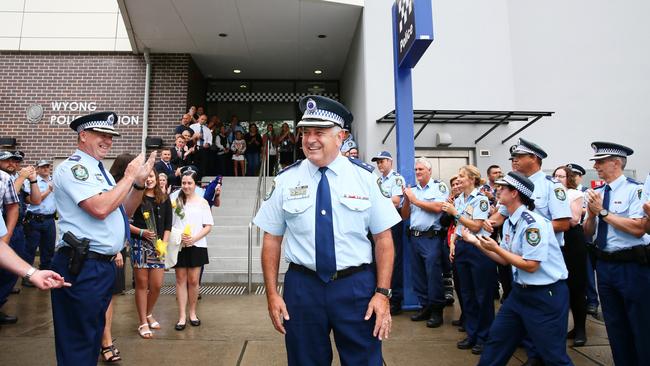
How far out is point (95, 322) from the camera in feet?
8.70

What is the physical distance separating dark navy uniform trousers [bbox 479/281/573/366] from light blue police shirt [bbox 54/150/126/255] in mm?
2710

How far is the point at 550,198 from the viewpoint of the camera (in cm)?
350

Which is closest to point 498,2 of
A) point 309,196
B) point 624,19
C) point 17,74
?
point 624,19

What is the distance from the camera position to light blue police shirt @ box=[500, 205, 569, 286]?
9.20ft

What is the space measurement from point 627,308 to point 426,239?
2.21m

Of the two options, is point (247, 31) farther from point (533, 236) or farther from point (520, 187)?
point (533, 236)

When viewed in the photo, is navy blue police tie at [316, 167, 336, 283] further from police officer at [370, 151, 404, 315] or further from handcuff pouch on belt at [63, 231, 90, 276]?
police officer at [370, 151, 404, 315]

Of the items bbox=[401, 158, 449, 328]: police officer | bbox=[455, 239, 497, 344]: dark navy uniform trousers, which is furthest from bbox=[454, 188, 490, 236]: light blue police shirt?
bbox=[401, 158, 449, 328]: police officer

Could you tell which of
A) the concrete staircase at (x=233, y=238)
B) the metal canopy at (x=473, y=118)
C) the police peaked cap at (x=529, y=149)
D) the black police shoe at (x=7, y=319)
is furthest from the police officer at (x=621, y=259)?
the black police shoe at (x=7, y=319)

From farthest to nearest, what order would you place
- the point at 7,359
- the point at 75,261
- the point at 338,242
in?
the point at 7,359
the point at 75,261
the point at 338,242

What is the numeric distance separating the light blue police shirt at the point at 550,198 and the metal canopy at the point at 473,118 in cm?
444

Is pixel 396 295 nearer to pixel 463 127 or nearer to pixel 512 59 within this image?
pixel 463 127

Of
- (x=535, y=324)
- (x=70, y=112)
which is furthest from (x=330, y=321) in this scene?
(x=70, y=112)

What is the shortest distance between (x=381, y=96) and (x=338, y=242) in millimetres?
7290
